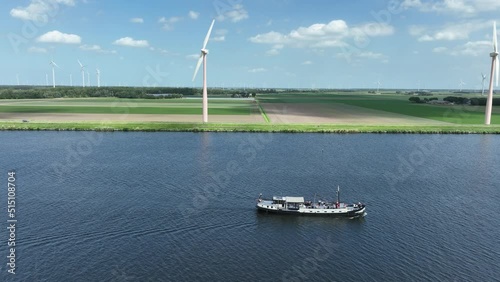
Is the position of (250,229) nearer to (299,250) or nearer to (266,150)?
(299,250)

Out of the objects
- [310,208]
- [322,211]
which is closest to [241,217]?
[310,208]

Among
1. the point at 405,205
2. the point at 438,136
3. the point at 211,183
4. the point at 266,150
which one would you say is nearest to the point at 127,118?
the point at 266,150

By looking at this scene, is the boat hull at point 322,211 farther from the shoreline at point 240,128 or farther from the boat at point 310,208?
the shoreline at point 240,128

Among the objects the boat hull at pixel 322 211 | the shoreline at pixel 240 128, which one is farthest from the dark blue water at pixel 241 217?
the shoreline at pixel 240 128

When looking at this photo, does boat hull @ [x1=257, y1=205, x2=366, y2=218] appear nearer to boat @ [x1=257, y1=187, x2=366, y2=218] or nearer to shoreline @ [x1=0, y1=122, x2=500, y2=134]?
boat @ [x1=257, y1=187, x2=366, y2=218]

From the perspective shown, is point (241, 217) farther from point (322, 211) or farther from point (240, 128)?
point (240, 128)

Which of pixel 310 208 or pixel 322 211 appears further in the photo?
pixel 310 208

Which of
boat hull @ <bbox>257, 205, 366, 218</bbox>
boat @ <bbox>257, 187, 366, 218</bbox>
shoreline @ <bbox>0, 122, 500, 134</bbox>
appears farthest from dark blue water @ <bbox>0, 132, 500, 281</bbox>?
shoreline @ <bbox>0, 122, 500, 134</bbox>
